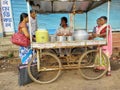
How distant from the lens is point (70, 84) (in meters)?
4.19

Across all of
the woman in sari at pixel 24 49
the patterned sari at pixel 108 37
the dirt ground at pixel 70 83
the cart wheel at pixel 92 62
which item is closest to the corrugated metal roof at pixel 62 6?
the woman in sari at pixel 24 49

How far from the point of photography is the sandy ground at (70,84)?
13.2ft

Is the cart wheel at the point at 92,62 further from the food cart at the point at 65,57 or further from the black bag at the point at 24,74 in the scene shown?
the black bag at the point at 24,74

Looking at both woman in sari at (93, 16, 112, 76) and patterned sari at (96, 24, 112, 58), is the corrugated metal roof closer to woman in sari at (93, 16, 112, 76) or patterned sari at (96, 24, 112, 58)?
woman in sari at (93, 16, 112, 76)

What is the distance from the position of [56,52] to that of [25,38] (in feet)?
2.95

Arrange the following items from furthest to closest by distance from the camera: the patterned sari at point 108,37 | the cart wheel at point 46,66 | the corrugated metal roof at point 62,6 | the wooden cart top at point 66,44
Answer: the corrugated metal roof at point 62,6
the patterned sari at point 108,37
the cart wheel at point 46,66
the wooden cart top at point 66,44

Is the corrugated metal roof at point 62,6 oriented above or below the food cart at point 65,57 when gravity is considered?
above

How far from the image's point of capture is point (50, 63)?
14.6ft

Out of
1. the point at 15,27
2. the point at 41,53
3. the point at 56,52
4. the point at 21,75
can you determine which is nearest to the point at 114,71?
the point at 56,52

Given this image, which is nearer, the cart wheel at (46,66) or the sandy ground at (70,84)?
the sandy ground at (70,84)

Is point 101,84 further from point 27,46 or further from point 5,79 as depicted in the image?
point 5,79

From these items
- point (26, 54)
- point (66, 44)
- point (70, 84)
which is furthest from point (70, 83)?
point (26, 54)

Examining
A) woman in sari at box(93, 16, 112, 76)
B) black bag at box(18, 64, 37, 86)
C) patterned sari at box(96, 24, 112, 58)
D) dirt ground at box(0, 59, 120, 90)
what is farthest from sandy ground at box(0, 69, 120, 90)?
patterned sari at box(96, 24, 112, 58)

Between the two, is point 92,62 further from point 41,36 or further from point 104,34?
point 41,36
